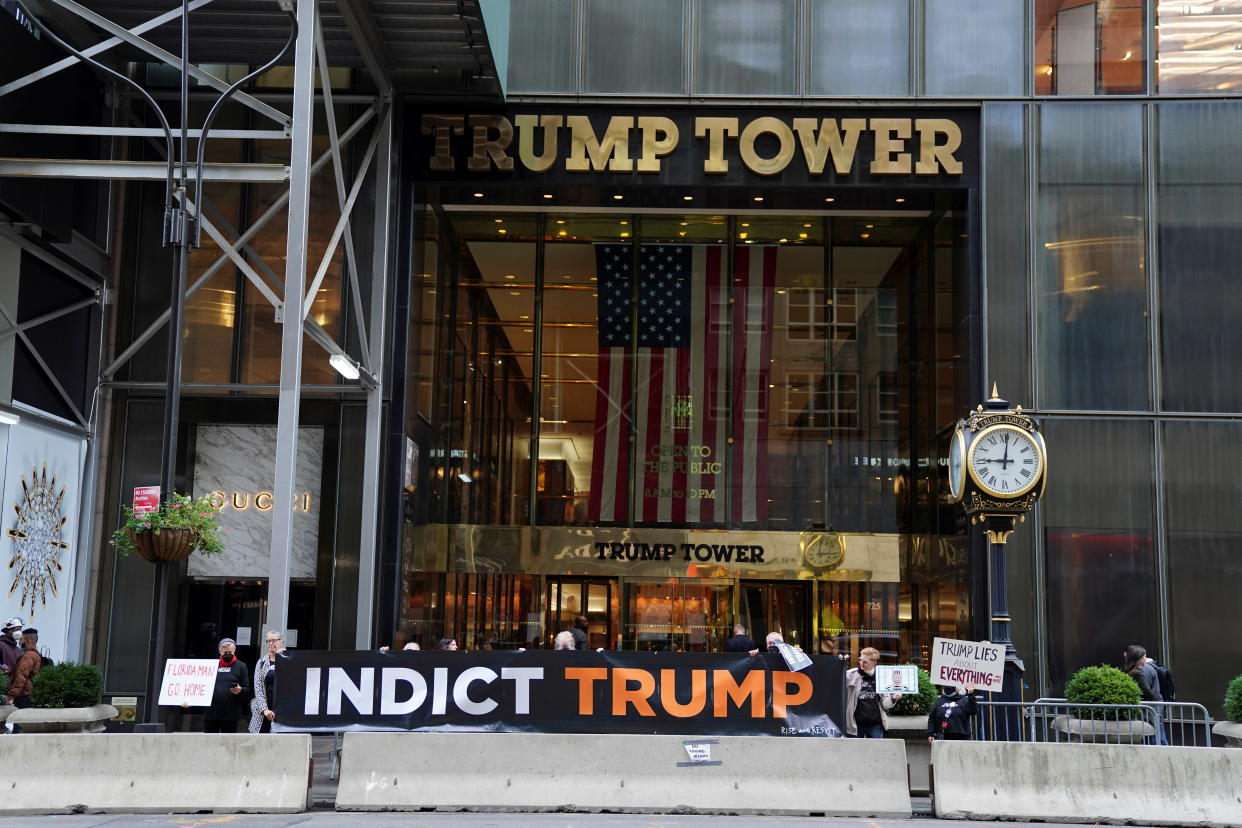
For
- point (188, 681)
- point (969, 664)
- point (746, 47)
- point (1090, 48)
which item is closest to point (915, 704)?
point (969, 664)

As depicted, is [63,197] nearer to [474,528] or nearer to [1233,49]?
[474,528]

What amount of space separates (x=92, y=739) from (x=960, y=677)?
9.28 metres

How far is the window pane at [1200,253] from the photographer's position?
20.6 m

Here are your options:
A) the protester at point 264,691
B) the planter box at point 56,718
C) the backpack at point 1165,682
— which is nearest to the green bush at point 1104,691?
the backpack at point 1165,682

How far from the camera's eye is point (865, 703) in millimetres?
14422

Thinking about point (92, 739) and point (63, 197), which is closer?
point (92, 739)

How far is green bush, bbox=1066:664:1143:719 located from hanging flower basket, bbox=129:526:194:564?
406 inches

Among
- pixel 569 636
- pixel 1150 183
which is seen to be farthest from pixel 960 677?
pixel 1150 183

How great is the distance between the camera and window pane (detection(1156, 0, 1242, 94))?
21.3 metres

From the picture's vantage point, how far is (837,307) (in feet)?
83.7

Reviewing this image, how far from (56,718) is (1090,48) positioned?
18.3m

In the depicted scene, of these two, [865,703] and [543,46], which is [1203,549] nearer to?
[865,703]

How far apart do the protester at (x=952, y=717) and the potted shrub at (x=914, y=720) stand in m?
0.69

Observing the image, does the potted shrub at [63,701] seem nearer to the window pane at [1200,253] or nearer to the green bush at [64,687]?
the green bush at [64,687]
